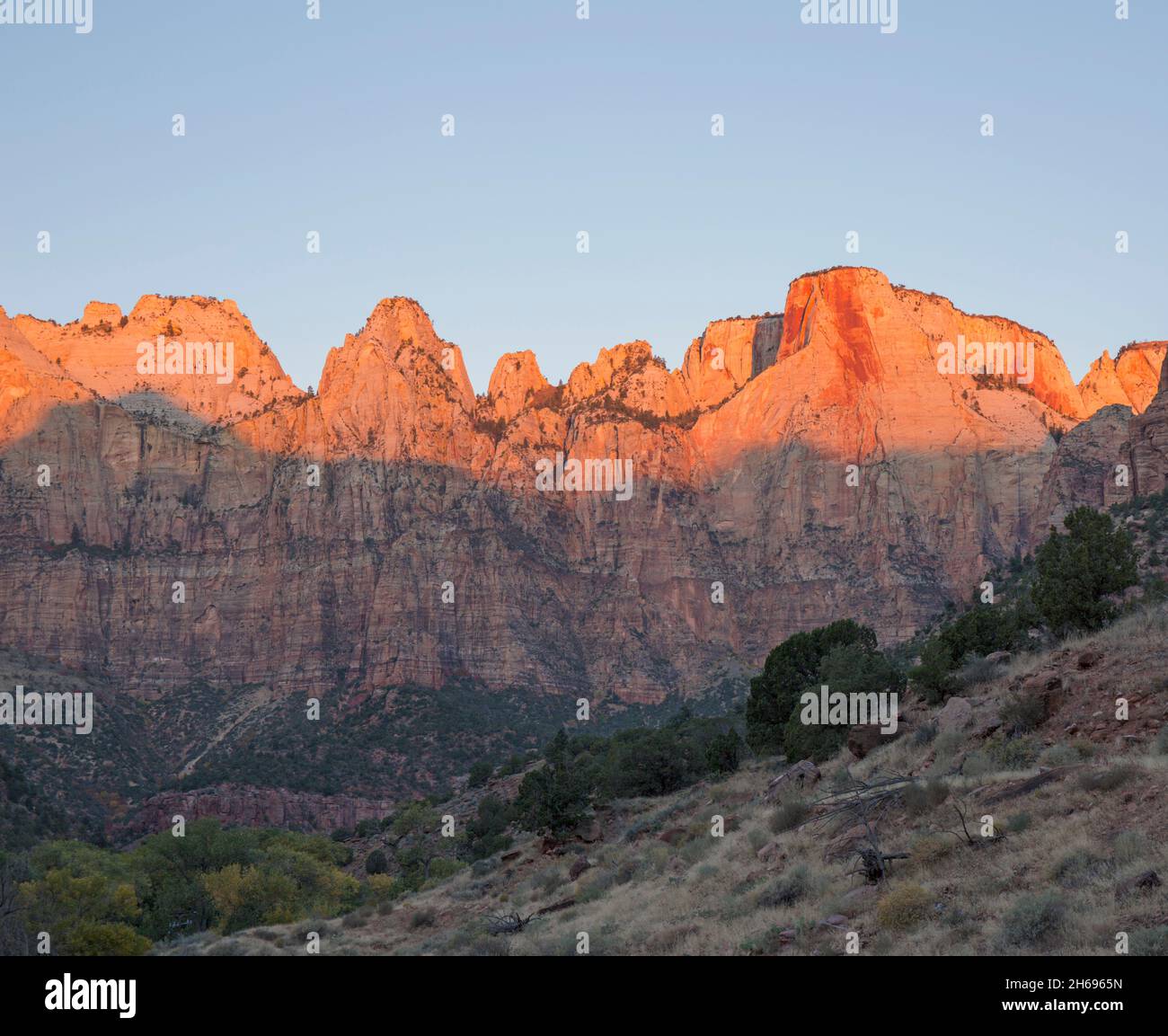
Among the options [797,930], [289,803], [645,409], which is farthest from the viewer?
[645,409]

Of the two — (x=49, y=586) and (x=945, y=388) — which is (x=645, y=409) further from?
(x=49, y=586)

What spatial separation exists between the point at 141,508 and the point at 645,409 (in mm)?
64299

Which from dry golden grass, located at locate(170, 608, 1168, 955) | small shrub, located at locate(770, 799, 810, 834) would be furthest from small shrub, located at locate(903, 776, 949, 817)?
small shrub, located at locate(770, 799, 810, 834)

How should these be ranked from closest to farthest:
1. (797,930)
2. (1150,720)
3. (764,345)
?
(797,930) → (1150,720) → (764,345)

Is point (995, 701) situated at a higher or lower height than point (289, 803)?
higher

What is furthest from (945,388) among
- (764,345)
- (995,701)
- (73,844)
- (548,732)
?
(995,701)

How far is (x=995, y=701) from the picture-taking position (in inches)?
1163

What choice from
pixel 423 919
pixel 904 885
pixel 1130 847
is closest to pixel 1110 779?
pixel 1130 847

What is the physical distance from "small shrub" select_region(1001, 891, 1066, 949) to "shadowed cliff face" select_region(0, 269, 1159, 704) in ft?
394

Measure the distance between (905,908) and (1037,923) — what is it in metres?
2.51

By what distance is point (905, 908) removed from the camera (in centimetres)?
1884

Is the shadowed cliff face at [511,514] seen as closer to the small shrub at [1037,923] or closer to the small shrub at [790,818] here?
the small shrub at [790,818]

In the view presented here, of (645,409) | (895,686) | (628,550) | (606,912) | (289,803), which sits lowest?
(289,803)

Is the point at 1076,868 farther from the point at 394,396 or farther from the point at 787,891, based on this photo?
the point at 394,396
